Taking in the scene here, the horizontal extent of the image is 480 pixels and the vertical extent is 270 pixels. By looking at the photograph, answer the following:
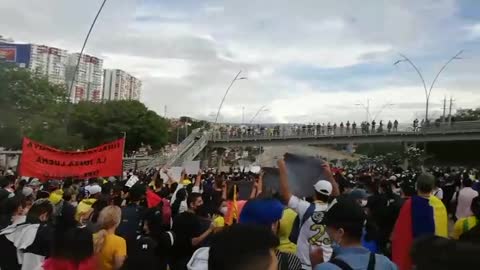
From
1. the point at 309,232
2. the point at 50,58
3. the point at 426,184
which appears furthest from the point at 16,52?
the point at 309,232

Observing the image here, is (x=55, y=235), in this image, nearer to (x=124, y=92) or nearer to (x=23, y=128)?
(x=23, y=128)

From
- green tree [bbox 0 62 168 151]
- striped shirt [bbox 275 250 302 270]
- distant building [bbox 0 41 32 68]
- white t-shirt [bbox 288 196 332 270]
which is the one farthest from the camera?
distant building [bbox 0 41 32 68]

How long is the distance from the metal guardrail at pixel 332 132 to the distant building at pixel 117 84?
2916 inches

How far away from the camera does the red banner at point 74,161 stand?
12.0 meters

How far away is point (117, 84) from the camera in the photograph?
488 ft

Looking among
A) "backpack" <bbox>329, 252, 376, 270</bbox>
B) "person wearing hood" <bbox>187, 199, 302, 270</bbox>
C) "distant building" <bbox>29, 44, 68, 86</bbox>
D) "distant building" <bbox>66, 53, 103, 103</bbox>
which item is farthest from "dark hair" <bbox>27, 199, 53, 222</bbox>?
"distant building" <bbox>29, 44, 68, 86</bbox>

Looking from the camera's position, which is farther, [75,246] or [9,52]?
[9,52]

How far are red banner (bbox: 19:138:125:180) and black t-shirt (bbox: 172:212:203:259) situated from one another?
6203 millimetres

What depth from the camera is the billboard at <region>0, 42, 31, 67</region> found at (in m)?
85.5

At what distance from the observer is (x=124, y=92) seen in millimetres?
150625

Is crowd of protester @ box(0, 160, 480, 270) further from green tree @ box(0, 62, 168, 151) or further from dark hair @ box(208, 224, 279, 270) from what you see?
green tree @ box(0, 62, 168, 151)

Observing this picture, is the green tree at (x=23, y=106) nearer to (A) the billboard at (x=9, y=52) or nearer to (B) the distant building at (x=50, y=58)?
(A) the billboard at (x=9, y=52)

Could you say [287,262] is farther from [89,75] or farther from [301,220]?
[89,75]

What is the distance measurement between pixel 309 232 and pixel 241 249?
3.09 m
